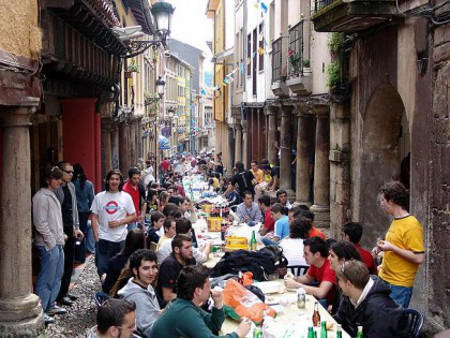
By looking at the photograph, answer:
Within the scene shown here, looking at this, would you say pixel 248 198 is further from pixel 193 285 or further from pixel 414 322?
pixel 193 285

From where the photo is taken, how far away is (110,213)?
396 inches

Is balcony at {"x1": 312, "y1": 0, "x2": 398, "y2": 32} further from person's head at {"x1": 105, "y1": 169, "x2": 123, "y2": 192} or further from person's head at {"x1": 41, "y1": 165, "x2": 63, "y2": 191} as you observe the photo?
person's head at {"x1": 41, "y1": 165, "x2": 63, "y2": 191}

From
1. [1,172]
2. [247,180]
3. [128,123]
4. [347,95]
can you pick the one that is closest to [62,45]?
[1,172]

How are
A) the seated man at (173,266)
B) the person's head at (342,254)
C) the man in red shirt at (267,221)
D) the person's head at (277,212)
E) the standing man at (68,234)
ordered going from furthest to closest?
the man in red shirt at (267,221) → the person's head at (277,212) → the standing man at (68,234) → the seated man at (173,266) → the person's head at (342,254)

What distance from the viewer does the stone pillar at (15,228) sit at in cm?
754

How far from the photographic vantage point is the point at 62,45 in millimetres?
10453

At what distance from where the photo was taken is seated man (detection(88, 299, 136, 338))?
4.74m

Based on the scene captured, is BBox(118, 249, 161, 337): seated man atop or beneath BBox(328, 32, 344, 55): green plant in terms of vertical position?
beneath

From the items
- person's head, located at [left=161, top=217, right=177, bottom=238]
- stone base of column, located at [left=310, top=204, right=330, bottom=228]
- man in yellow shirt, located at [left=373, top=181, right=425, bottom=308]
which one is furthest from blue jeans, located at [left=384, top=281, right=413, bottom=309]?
stone base of column, located at [left=310, top=204, right=330, bottom=228]

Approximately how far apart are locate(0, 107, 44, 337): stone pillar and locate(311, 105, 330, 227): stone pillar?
8377 millimetres

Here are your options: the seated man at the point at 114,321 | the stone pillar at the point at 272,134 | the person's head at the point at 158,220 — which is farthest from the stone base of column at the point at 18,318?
the stone pillar at the point at 272,134

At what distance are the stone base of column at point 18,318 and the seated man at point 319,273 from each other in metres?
2.66

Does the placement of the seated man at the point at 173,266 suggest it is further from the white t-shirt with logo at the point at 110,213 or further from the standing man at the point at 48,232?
the white t-shirt with logo at the point at 110,213

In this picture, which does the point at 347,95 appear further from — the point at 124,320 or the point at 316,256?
the point at 124,320
